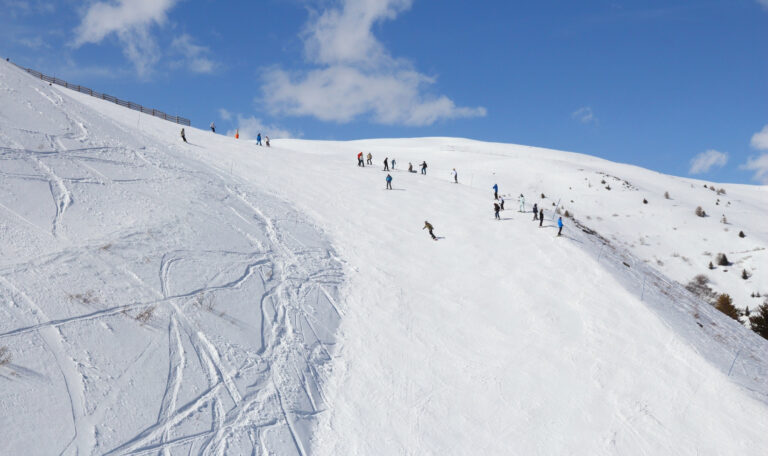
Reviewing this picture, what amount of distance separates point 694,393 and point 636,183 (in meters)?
41.3

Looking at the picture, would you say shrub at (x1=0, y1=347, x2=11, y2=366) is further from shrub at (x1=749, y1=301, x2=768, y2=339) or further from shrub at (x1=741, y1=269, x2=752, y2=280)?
shrub at (x1=741, y1=269, x2=752, y2=280)

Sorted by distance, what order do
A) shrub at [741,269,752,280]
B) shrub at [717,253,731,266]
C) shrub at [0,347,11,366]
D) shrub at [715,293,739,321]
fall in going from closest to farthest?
shrub at [0,347,11,366] < shrub at [715,293,739,321] < shrub at [741,269,752,280] < shrub at [717,253,731,266]

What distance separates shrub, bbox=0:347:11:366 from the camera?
9111mm

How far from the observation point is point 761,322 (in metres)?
24.5

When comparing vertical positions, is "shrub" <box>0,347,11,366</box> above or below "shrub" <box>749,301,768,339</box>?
above

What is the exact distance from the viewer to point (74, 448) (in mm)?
8359

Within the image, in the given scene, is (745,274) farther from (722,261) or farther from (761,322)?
(761,322)

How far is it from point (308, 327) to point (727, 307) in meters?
22.7

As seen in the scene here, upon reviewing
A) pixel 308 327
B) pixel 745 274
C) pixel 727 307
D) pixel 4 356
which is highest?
pixel 745 274

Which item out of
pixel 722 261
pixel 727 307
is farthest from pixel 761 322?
pixel 722 261

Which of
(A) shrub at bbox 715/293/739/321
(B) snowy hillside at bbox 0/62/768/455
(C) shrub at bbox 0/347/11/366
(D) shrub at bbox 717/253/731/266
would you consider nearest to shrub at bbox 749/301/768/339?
(A) shrub at bbox 715/293/739/321

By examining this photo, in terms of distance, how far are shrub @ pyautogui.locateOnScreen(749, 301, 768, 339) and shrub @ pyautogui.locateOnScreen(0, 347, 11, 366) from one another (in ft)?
94.6

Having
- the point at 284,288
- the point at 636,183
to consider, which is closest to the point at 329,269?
the point at 284,288

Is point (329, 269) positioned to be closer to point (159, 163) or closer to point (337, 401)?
point (337, 401)
